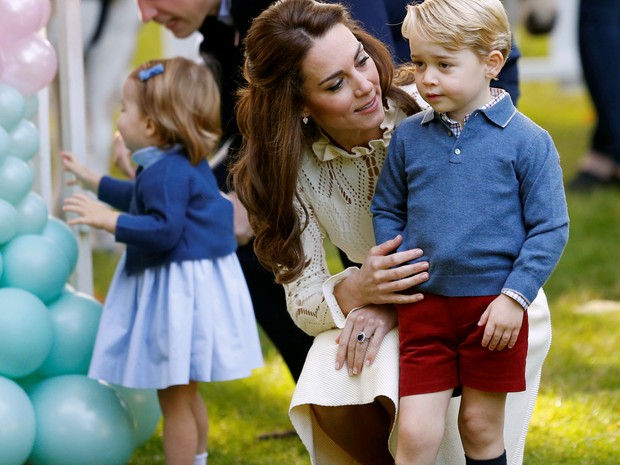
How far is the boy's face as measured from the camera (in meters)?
2.10

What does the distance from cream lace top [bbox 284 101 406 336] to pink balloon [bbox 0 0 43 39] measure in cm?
83

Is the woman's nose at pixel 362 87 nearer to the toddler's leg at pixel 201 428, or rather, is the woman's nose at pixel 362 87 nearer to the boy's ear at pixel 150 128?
the boy's ear at pixel 150 128

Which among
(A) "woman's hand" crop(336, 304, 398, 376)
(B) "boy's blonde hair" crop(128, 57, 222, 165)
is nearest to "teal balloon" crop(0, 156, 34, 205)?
(B) "boy's blonde hair" crop(128, 57, 222, 165)

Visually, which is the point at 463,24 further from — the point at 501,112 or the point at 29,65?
the point at 29,65

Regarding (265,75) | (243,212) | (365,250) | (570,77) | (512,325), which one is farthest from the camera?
(570,77)

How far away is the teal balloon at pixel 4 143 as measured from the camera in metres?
2.70

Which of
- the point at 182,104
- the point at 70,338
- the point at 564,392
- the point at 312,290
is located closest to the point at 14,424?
the point at 70,338

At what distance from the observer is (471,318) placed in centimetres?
213

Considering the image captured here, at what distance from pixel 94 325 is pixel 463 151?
129cm

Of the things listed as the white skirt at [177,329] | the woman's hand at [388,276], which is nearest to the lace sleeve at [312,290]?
the woman's hand at [388,276]

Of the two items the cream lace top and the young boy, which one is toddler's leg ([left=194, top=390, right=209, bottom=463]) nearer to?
the cream lace top

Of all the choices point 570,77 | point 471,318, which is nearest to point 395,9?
point 471,318

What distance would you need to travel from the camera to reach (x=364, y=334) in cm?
233

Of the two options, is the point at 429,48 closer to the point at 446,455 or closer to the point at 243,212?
the point at 446,455
